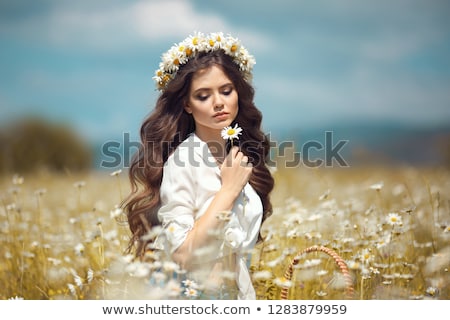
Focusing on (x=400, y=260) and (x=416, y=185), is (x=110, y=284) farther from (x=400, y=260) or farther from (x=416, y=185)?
(x=416, y=185)

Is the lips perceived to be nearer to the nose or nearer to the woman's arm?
the nose

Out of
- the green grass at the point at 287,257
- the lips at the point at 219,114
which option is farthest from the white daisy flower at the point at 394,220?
the lips at the point at 219,114

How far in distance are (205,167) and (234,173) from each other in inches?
5.0

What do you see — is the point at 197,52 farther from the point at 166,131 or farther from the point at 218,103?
the point at 166,131

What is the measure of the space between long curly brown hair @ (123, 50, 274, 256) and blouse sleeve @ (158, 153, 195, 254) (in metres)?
0.11

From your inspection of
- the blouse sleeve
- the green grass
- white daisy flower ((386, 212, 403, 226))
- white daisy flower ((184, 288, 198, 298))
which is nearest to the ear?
the blouse sleeve

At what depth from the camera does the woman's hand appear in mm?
2279

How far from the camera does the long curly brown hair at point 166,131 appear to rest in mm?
2459

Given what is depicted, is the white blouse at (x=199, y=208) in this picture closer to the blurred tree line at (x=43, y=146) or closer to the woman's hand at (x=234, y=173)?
the woman's hand at (x=234, y=173)

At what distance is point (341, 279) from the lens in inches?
103

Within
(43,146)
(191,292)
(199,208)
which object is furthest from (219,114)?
(43,146)

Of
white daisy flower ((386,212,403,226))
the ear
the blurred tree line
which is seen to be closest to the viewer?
the ear

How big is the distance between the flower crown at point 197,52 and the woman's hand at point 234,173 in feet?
1.34
